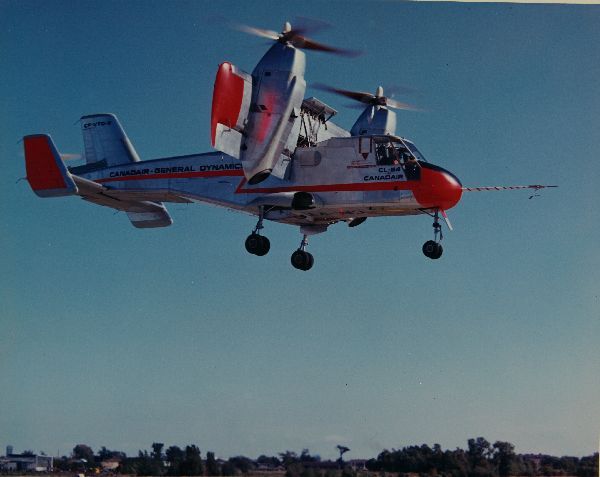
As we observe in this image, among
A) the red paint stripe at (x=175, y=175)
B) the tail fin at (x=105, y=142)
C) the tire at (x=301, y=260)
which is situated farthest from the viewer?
the tail fin at (x=105, y=142)

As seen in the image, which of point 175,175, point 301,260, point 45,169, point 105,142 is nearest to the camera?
point 45,169

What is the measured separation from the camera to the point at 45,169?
2416cm

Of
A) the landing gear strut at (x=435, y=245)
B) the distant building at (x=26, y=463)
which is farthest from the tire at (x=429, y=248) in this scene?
the distant building at (x=26, y=463)

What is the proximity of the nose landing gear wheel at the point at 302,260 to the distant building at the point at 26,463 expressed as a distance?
7806 millimetres

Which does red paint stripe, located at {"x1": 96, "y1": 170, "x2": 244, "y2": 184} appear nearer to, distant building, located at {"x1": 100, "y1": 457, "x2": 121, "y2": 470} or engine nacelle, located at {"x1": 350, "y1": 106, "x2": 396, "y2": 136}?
engine nacelle, located at {"x1": 350, "y1": 106, "x2": 396, "y2": 136}

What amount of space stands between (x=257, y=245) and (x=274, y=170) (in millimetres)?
2032

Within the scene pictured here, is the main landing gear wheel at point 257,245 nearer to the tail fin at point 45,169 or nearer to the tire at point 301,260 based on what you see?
the tire at point 301,260

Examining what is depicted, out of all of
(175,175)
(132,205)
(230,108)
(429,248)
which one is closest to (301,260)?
(429,248)

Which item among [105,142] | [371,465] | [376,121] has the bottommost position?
[371,465]

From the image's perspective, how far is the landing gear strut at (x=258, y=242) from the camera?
24188 millimetres

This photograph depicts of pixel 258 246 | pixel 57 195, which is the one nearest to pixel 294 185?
pixel 258 246

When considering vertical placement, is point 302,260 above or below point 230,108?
below

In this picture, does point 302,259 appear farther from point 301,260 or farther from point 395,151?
point 395,151

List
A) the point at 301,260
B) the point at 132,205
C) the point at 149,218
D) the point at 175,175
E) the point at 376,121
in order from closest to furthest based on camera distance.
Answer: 1. the point at 301,260
2. the point at 175,175
3. the point at 132,205
4. the point at 149,218
5. the point at 376,121
